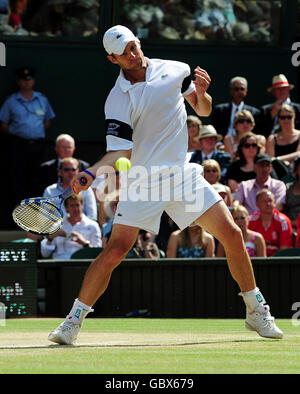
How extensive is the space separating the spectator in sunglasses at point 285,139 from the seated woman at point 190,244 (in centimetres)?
235

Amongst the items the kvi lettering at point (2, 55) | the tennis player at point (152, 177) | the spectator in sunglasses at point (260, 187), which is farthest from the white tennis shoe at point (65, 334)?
the kvi lettering at point (2, 55)

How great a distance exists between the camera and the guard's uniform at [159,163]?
6.59m

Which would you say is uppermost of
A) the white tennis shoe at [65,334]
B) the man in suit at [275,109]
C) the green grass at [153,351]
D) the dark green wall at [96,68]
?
the dark green wall at [96,68]

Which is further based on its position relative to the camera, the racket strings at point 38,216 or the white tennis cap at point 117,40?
the racket strings at point 38,216

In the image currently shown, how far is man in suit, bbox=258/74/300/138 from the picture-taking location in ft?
44.7

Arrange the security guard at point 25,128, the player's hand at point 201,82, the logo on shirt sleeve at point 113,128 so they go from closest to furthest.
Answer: the logo on shirt sleeve at point 113,128, the player's hand at point 201,82, the security guard at point 25,128

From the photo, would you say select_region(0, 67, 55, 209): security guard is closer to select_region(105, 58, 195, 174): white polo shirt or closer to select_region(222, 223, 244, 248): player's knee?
select_region(105, 58, 195, 174): white polo shirt

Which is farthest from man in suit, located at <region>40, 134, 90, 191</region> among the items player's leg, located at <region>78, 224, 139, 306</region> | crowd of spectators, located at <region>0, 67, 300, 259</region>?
player's leg, located at <region>78, 224, 139, 306</region>

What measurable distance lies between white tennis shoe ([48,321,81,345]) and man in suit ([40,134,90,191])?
6010mm

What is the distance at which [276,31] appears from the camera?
1541 centimetres

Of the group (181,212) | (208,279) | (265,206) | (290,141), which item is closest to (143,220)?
(181,212)

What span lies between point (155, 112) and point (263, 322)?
5.41ft

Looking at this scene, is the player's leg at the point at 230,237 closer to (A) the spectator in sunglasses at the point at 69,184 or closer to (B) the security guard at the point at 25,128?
(A) the spectator in sunglasses at the point at 69,184
